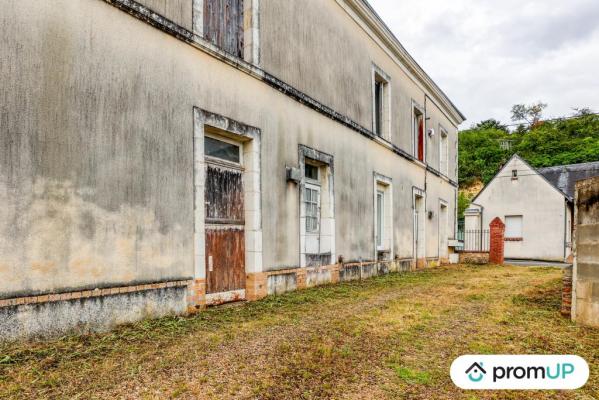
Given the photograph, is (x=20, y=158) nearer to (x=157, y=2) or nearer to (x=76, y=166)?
(x=76, y=166)

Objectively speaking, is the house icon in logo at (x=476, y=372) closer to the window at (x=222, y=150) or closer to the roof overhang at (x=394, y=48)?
the window at (x=222, y=150)

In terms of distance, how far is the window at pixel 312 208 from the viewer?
851 cm

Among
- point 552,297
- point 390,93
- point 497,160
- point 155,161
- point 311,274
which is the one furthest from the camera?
point 497,160

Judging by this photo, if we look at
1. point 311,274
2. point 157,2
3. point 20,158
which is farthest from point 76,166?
point 311,274

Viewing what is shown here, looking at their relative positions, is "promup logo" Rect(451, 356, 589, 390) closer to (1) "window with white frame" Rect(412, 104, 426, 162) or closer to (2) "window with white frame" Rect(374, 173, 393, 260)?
(2) "window with white frame" Rect(374, 173, 393, 260)

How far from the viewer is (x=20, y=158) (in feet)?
12.5

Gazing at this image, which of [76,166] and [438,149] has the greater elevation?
[438,149]

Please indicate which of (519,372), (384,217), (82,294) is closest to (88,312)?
(82,294)

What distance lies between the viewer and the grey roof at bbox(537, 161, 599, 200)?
2362 centimetres

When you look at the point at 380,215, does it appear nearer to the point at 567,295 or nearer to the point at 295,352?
the point at 567,295

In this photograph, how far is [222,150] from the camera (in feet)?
21.2

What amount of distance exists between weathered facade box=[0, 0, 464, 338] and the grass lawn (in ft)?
1.86

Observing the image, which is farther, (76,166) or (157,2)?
(157,2)

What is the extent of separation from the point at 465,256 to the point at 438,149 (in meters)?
4.86
